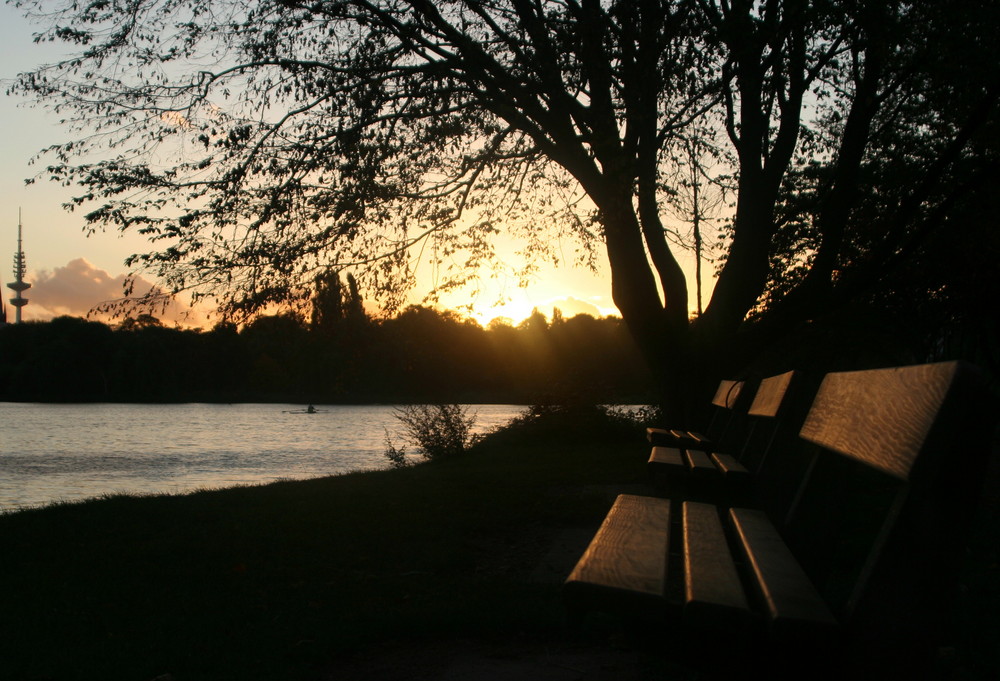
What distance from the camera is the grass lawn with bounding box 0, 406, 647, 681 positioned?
3.87m

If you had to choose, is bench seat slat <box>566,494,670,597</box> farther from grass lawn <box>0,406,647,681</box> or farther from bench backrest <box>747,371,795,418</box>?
grass lawn <box>0,406,647,681</box>

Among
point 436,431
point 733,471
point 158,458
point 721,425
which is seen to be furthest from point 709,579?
point 158,458

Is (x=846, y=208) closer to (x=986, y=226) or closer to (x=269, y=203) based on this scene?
(x=986, y=226)

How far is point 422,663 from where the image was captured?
3.63 metres

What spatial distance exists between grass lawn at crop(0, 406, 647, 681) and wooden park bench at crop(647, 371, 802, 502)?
0.87m

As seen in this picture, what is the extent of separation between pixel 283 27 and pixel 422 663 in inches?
370

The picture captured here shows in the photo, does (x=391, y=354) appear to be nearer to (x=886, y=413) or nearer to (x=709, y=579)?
(x=709, y=579)

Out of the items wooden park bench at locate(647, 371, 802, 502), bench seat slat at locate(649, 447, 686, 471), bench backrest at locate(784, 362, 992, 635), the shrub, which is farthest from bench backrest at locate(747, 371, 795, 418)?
the shrub

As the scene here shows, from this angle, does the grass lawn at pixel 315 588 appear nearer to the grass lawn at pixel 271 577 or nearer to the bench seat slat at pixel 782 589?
the grass lawn at pixel 271 577

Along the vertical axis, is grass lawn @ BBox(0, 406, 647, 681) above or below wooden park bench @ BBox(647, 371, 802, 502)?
below

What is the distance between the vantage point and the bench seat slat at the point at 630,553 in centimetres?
206

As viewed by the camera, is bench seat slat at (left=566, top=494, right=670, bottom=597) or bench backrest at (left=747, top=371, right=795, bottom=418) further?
bench backrest at (left=747, top=371, right=795, bottom=418)

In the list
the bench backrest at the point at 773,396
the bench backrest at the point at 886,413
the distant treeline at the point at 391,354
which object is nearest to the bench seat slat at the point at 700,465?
the bench backrest at the point at 773,396

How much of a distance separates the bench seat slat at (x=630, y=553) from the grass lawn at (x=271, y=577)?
1129 mm
